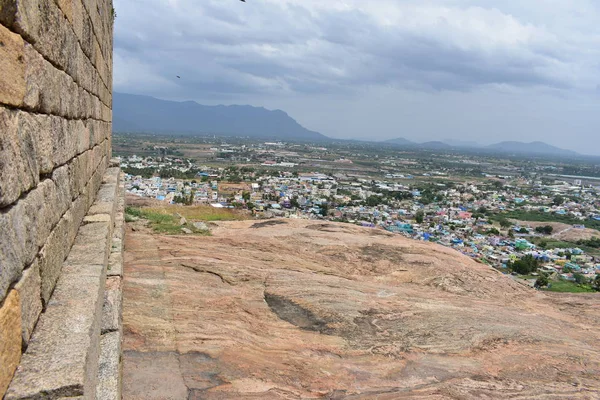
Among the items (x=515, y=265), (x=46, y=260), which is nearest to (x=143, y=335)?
(x=46, y=260)

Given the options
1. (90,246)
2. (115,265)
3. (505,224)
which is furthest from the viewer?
(505,224)

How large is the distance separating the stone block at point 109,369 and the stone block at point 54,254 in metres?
0.72

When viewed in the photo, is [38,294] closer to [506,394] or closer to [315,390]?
[315,390]

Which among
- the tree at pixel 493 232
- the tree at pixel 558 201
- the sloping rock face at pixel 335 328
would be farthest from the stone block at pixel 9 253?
the tree at pixel 558 201

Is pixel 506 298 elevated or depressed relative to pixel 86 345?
depressed

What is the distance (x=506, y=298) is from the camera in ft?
30.3

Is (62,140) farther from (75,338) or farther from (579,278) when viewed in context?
(579,278)

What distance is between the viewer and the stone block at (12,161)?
2242mm

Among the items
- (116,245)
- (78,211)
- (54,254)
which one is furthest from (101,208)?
(54,254)

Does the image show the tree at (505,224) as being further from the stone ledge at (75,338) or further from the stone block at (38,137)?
the stone block at (38,137)

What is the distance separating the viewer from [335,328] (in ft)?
21.8

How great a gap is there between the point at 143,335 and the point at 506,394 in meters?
4.66

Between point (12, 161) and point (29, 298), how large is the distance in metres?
0.91

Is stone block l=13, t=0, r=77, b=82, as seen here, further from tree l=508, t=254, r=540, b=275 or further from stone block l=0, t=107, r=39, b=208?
tree l=508, t=254, r=540, b=275
